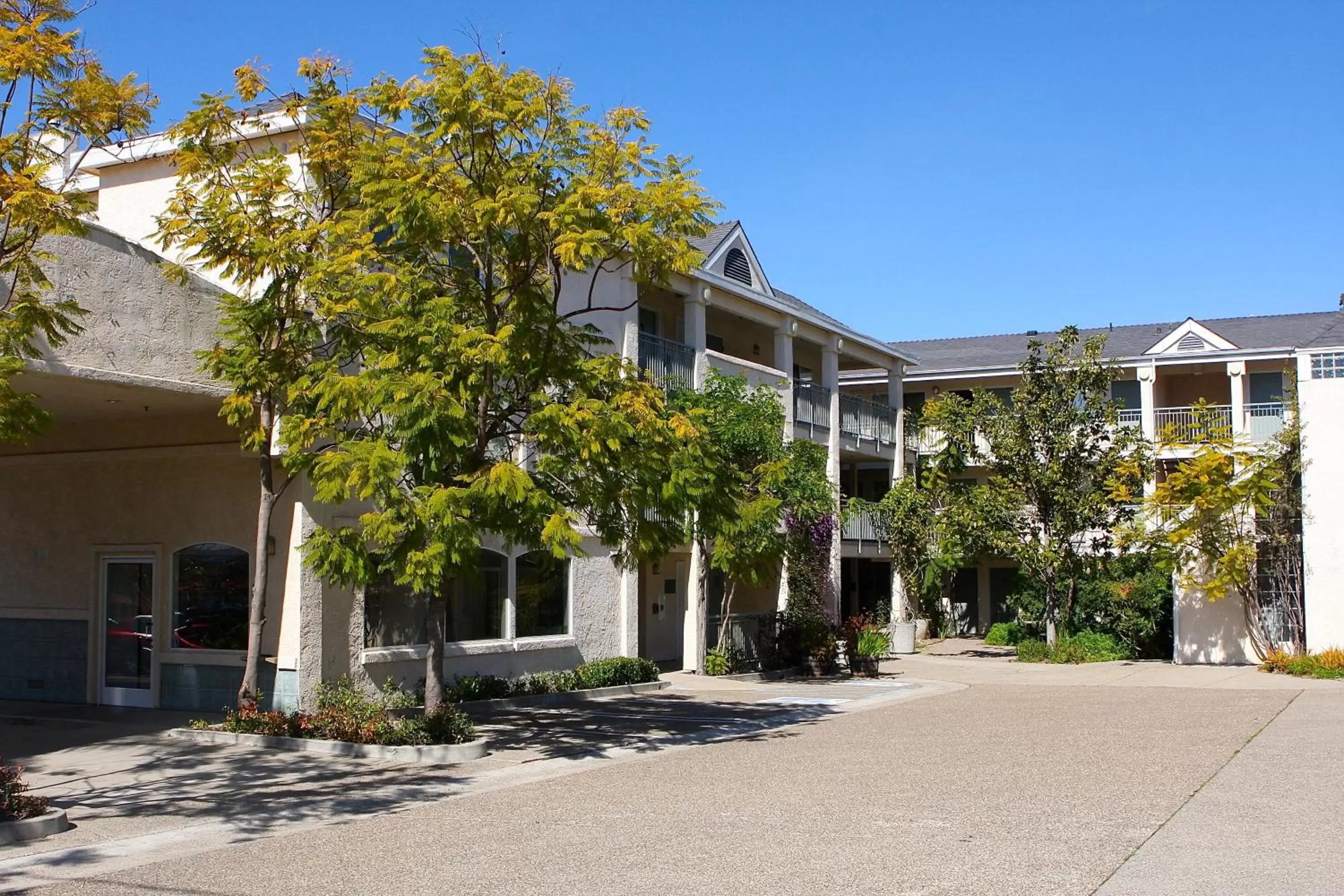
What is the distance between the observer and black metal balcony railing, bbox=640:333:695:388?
24.3 m

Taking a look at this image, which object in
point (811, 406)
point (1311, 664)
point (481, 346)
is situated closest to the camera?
point (481, 346)

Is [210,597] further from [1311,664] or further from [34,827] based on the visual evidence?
[1311,664]

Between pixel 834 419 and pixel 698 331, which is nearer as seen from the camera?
pixel 698 331

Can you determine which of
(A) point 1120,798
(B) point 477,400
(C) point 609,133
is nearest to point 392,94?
(C) point 609,133

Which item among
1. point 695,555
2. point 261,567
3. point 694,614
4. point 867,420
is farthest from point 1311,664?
point 261,567

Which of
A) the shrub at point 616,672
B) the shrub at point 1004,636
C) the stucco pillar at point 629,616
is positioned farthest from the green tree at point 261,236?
the shrub at point 1004,636

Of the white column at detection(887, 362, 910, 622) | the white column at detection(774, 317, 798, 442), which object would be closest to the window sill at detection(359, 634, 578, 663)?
the white column at detection(774, 317, 798, 442)

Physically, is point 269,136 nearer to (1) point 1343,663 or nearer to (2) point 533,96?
(2) point 533,96

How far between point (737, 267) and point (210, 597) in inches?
616

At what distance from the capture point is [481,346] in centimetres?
1316

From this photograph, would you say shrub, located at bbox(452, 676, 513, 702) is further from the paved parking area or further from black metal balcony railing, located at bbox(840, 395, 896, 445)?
black metal balcony railing, located at bbox(840, 395, 896, 445)

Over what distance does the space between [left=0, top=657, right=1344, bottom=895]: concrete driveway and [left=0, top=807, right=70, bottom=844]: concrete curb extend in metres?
0.60

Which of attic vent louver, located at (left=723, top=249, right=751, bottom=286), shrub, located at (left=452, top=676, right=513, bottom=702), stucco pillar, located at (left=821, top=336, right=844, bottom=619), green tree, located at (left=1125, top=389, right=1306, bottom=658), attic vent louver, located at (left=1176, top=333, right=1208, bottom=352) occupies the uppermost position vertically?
attic vent louver, located at (left=723, top=249, right=751, bottom=286)

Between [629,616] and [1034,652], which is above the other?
[629,616]
